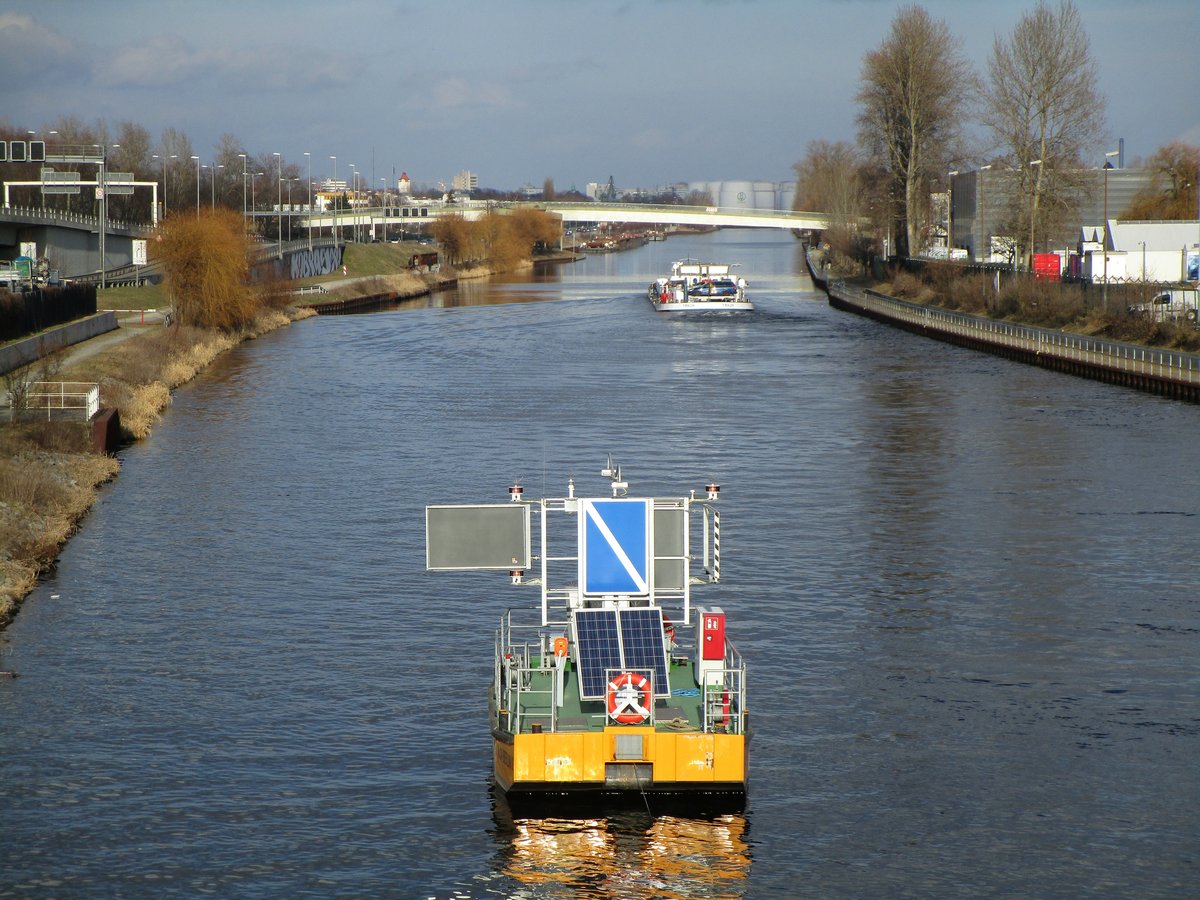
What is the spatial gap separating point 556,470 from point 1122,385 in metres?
28.6

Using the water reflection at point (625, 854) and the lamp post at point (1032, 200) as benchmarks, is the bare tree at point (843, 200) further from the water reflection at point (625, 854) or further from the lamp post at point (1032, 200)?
the water reflection at point (625, 854)

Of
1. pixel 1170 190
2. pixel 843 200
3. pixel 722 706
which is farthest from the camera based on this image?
pixel 843 200

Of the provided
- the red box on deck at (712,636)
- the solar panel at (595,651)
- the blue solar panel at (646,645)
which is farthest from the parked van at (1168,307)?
the solar panel at (595,651)

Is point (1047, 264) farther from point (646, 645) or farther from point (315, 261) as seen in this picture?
point (646, 645)

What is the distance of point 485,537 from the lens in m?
18.9

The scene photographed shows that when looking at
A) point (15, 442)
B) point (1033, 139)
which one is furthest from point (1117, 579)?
point (1033, 139)

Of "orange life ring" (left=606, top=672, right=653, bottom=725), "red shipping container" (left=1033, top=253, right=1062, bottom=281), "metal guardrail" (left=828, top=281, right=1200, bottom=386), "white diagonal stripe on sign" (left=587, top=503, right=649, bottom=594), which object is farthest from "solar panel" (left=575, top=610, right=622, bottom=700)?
"red shipping container" (left=1033, top=253, right=1062, bottom=281)

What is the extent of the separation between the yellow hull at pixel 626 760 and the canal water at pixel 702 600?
674 millimetres

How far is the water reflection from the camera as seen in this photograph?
16859mm

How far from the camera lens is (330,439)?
49.1 metres

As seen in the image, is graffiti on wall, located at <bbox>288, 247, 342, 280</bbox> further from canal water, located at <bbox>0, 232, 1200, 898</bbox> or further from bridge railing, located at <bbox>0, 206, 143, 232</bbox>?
canal water, located at <bbox>0, 232, 1200, 898</bbox>

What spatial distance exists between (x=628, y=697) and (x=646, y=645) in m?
1.08

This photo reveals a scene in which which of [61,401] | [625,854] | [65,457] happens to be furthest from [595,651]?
[61,401]

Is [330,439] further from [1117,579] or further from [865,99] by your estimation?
[865,99]
